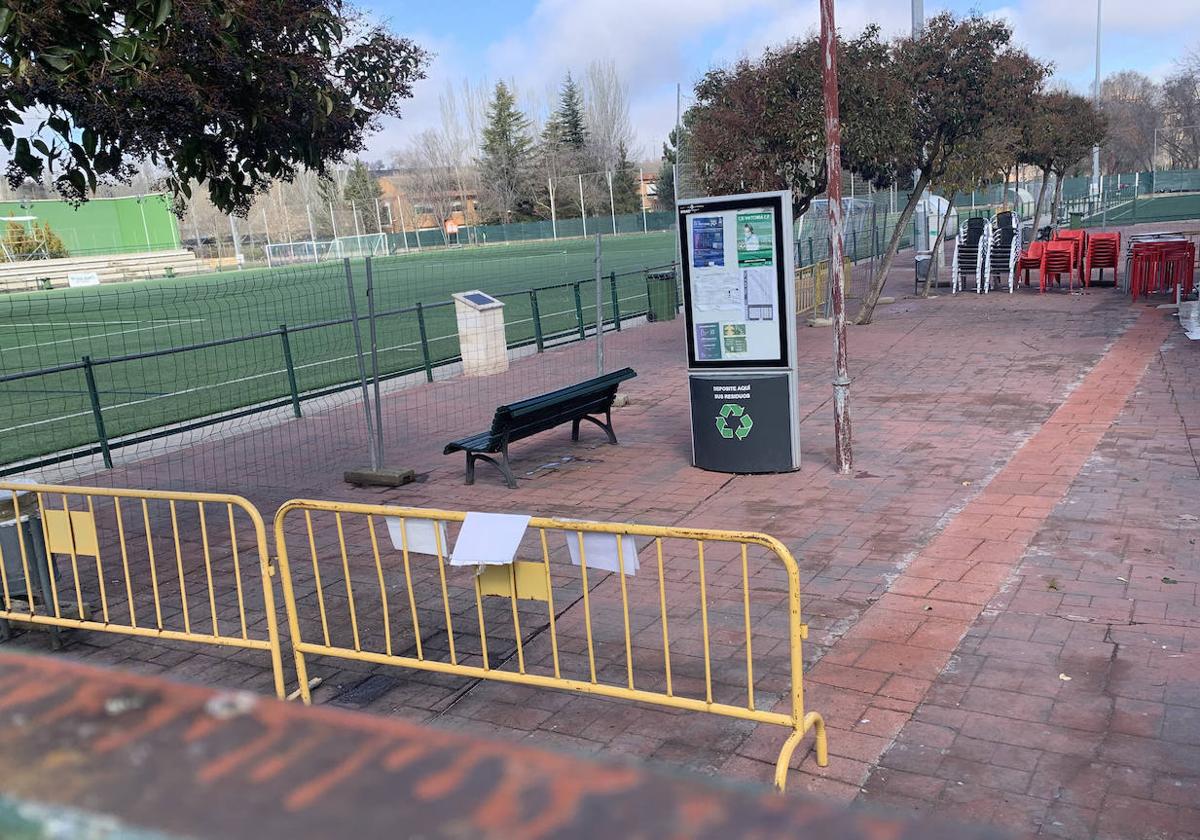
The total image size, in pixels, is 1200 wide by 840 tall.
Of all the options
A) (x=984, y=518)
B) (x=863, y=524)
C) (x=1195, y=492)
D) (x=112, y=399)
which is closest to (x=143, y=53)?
(x=863, y=524)

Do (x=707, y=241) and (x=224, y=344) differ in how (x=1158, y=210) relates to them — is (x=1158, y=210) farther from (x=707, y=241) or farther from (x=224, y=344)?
(x=224, y=344)

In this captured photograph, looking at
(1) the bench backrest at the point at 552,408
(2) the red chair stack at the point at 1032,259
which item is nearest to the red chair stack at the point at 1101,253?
(2) the red chair stack at the point at 1032,259

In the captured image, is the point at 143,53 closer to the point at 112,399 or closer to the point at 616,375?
the point at 616,375

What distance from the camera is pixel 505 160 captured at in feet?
271

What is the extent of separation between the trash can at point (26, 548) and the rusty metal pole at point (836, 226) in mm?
5643

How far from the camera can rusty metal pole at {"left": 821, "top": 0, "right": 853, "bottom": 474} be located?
303 inches

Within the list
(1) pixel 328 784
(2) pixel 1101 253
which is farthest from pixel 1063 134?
(1) pixel 328 784

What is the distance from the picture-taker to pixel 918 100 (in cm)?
1603

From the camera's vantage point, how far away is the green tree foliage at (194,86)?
523 cm

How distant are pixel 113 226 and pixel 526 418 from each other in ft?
239

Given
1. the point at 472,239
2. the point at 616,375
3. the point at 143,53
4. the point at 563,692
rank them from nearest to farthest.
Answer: the point at 563,692 → the point at 143,53 → the point at 616,375 → the point at 472,239

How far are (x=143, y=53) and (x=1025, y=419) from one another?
8.22 m

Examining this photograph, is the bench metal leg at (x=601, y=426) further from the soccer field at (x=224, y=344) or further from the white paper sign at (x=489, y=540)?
the white paper sign at (x=489, y=540)

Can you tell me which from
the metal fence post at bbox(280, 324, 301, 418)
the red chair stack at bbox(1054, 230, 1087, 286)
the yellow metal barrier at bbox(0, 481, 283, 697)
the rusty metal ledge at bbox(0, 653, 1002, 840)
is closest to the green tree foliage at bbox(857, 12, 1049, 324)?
the red chair stack at bbox(1054, 230, 1087, 286)
